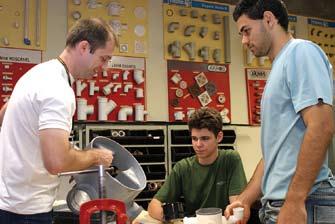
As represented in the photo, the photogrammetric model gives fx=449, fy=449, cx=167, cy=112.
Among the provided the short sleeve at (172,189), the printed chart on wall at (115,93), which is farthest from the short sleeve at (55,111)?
the printed chart on wall at (115,93)

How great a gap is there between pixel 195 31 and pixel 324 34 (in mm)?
1605

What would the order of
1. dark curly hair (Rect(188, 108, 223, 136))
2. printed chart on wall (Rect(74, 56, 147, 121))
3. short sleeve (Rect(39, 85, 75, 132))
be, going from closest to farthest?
1. short sleeve (Rect(39, 85, 75, 132))
2. dark curly hair (Rect(188, 108, 223, 136))
3. printed chart on wall (Rect(74, 56, 147, 121))

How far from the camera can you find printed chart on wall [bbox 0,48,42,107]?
3.45 meters

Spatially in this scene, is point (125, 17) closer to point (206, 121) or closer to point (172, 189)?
point (206, 121)

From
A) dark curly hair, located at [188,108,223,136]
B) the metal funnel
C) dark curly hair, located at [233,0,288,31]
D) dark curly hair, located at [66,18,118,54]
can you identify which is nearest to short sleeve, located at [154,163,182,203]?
dark curly hair, located at [188,108,223,136]

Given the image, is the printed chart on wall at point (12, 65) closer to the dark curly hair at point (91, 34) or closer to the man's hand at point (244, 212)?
the dark curly hair at point (91, 34)

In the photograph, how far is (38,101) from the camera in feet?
4.91

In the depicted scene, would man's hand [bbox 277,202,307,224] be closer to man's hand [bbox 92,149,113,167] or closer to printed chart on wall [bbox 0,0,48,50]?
man's hand [bbox 92,149,113,167]

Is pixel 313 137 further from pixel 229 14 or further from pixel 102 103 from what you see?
pixel 229 14

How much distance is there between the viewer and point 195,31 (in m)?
4.23

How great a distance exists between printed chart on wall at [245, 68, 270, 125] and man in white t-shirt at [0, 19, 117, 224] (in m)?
2.98

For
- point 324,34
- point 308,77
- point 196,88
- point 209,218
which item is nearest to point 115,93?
point 196,88

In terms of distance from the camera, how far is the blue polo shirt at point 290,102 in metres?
1.33

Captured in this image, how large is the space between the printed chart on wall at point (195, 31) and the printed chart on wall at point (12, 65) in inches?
47.1
